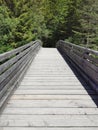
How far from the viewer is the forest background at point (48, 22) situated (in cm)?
2655

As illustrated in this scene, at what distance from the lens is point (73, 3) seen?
3878 cm

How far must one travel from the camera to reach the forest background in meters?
26.5

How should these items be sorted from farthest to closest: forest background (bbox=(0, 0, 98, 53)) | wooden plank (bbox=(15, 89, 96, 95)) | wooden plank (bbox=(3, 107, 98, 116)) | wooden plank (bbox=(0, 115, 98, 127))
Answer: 1. forest background (bbox=(0, 0, 98, 53))
2. wooden plank (bbox=(15, 89, 96, 95))
3. wooden plank (bbox=(3, 107, 98, 116))
4. wooden plank (bbox=(0, 115, 98, 127))

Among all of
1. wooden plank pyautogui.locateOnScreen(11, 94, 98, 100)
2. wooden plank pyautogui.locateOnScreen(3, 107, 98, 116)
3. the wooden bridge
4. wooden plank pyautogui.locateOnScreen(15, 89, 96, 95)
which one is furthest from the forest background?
wooden plank pyautogui.locateOnScreen(3, 107, 98, 116)

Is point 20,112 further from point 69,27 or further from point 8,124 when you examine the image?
point 69,27

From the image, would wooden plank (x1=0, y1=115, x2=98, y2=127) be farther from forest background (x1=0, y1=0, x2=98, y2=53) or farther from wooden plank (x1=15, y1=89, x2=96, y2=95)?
forest background (x1=0, y1=0, x2=98, y2=53)

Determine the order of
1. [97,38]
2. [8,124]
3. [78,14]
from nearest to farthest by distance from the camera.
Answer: [8,124], [97,38], [78,14]

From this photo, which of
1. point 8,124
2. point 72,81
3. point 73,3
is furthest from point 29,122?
point 73,3

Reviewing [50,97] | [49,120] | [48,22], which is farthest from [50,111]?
[48,22]

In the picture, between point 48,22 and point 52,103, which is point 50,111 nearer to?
point 52,103

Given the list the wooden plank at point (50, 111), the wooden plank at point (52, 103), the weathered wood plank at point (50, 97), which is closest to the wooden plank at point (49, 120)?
the wooden plank at point (50, 111)

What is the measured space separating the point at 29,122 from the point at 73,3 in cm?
3651

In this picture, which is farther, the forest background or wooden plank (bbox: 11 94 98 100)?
the forest background

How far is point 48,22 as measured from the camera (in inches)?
1623
